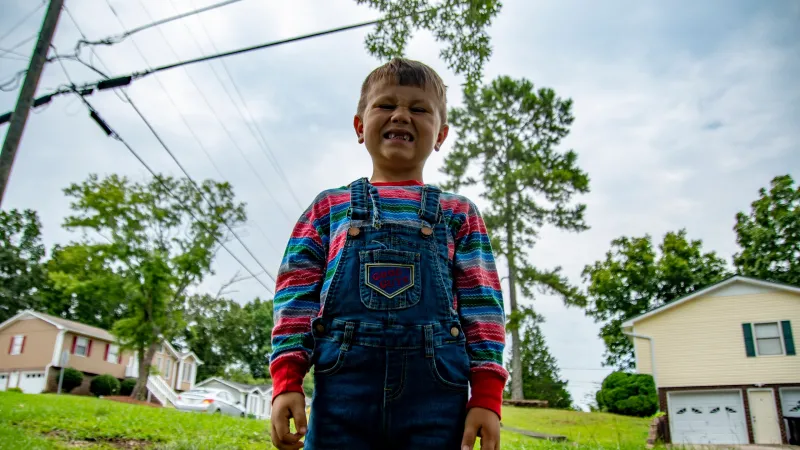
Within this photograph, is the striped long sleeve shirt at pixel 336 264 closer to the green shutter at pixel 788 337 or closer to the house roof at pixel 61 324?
the green shutter at pixel 788 337

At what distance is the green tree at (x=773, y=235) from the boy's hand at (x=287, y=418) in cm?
3398

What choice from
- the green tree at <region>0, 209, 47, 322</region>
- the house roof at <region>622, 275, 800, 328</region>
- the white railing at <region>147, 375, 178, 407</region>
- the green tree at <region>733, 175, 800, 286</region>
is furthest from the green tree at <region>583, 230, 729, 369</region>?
the green tree at <region>0, 209, 47, 322</region>

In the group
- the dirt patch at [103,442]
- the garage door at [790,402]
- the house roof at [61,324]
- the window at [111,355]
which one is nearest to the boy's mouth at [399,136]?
the dirt patch at [103,442]

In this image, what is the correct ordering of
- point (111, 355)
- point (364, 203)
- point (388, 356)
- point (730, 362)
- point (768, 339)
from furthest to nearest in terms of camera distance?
point (111, 355) → point (730, 362) → point (768, 339) → point (364, 203) → point (388, 356)

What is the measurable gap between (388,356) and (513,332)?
27.3m

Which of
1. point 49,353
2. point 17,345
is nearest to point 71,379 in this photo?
point 49,353

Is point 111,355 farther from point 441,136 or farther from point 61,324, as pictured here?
point 441,136

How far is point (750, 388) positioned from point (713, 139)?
11759 millimetres

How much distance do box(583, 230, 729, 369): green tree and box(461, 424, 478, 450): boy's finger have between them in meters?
33.5

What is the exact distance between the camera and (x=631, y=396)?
24.9 metres

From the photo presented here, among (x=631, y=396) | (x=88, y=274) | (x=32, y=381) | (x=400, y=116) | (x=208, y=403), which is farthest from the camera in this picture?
(x=32, y=381)

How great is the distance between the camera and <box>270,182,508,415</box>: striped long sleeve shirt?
163cm

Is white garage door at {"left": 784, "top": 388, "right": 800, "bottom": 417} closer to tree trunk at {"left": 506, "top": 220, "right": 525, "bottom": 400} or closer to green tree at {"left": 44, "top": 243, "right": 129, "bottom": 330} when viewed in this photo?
tree trunk at {"left": 506, "top": 220, "right": 525, "bottom": 400}

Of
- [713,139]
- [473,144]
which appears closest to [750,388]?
[713,139]
